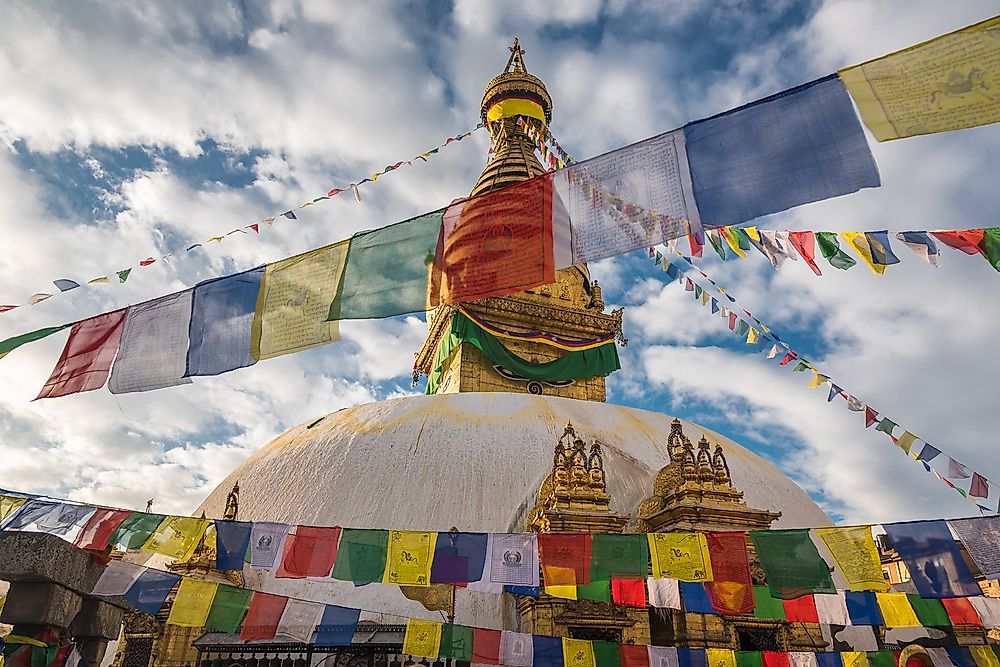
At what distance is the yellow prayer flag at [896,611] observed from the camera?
725 centimetres

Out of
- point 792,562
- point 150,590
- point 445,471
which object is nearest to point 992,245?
point 792,562

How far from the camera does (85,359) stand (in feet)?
24.0

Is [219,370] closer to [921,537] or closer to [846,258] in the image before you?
[846,258]

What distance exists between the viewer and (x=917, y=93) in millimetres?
4652

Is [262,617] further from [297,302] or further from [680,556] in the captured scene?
[680,556]

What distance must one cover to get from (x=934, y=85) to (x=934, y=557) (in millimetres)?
4756

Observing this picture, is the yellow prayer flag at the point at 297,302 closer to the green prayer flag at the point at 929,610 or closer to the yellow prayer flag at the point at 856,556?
the yellow prayer flag at the point at 856,556

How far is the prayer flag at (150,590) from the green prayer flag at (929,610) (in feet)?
26.1

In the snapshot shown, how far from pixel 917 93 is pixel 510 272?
11.5 feet

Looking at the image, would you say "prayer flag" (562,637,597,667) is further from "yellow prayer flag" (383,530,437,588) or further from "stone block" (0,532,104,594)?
"stone block" (0,532,104,594)

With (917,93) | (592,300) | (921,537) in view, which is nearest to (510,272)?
(917,93)

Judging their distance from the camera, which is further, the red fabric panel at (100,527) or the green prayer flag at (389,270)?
the red fabric panel at (100,527)

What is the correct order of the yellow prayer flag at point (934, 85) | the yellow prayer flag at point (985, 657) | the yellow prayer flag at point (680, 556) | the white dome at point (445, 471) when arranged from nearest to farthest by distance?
the yellow prayer flag at point (934, 85), the yellow prayer flag at point (680, 556), the yellow prayer flag at point (985, 657), the white dome at point (445, 471)

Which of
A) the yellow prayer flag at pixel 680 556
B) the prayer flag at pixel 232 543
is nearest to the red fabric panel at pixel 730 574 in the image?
the yellow prayer flag at pixel 680 556
